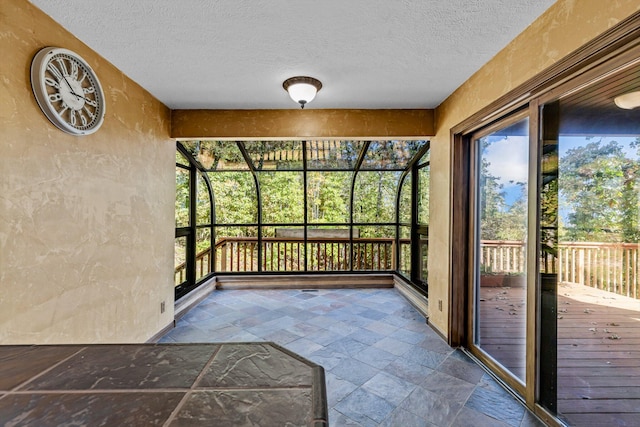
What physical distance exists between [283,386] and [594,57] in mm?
2101

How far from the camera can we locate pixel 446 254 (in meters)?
3.14

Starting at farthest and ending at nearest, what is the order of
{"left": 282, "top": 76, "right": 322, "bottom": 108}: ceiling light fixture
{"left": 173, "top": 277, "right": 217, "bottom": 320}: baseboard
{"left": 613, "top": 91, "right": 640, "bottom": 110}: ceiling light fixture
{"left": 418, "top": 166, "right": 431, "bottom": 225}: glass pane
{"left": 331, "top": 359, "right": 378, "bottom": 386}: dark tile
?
{"left": 418, "top": 166, "right": 431, "bottom": 225}: glass pane < {"left": 173, "top": 277, "right": 217, "bottom": 320}: baseboard < {"left": 282, "top": 76, "right": 322, "bottom": 108}: ceiling light fixture < {"left": 331, "top": 359, "right": 378, "bottom": 386}: dark tile < {"left": 613, "top": 91, "right": 640, "bottom": 110}: ceiling light fixture

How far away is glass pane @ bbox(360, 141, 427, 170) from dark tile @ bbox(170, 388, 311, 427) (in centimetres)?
430

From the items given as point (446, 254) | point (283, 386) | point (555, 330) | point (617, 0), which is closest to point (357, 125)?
point (446, 254)

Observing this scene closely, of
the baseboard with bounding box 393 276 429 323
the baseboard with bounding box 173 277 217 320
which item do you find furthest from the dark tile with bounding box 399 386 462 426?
the baseboard with bounding box 173 277 217 320

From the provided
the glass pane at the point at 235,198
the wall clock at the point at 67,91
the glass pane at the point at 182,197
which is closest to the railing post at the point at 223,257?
the glass pane at the point at 235,198

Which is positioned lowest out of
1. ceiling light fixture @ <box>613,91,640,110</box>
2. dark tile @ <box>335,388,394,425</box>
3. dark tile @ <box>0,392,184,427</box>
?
dark tile @ <box>335,388,394,425</box>

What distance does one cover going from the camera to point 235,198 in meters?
5.39

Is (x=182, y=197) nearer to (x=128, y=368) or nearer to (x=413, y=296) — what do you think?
(x=413, y=296)

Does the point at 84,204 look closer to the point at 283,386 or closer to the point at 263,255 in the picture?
the point at 283,386

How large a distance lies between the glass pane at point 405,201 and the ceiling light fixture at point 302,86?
276 centimetres

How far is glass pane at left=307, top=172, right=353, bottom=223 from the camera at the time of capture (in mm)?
5398

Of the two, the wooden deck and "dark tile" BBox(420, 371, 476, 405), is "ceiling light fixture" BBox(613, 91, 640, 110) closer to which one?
the wooden deck

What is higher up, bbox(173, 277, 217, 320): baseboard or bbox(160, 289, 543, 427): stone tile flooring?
bbox(173, 277, 217, 320): baseboard
